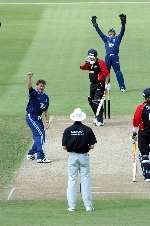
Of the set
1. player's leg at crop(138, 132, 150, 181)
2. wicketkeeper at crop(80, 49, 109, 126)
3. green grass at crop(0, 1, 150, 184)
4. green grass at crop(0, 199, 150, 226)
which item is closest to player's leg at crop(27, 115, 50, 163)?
green grass at crop(0, 1, 150, 184)

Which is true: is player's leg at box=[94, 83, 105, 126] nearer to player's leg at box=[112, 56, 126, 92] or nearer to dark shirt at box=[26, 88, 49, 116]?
dark shirt at box=[26, 88, 49, 116]

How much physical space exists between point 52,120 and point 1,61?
968 centimetres

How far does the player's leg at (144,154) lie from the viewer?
1877 centimetres

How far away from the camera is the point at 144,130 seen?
18719 mm

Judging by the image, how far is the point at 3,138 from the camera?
22859 millimetres

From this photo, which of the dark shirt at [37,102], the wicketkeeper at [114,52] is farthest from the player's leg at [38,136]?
the wicketkeeper at [114,52]

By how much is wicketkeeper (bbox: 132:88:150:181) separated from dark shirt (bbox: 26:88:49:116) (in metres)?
2.58

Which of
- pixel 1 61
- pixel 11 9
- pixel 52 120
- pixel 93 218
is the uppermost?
pixel 11 9

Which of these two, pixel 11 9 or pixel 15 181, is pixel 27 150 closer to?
pixel 15 181

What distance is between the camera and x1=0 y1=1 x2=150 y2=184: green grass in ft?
86.2

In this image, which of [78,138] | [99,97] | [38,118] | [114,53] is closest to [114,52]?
[114,53]

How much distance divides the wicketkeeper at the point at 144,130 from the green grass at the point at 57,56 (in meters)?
2.96

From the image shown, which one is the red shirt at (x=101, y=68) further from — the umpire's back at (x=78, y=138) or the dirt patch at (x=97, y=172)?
the umpire's back at (x=78, y=138)

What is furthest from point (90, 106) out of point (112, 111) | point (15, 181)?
point (15, 181)
